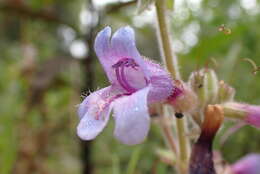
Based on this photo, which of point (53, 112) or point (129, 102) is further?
point (53, 112)

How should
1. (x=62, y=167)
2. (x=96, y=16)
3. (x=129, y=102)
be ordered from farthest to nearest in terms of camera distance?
(x=62, y=167) → (x=96, y=16) → (x=129, y=102)

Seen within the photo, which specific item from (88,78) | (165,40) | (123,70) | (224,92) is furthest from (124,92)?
(88,78)

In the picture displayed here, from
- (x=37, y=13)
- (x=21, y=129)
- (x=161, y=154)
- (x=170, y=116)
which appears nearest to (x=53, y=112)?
(x=21, y=129)

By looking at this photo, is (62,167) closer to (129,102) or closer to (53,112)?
(53,112)

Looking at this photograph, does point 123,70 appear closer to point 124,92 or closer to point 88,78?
point 124,92

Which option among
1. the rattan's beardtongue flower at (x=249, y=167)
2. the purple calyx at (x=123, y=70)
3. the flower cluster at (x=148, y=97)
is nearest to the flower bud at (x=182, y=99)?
the flower cluster at (x=148, y=97)
